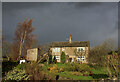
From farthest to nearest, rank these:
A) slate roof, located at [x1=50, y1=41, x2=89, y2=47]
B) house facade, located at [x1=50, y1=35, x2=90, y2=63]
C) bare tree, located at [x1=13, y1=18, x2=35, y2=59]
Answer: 1. slate roof, located at [x1=50, y1=41, x2=89, y2=47]
2. house facade, located at [x1=50, y1=35, x2=90, y2=63]
3. bare tree, located at [x1=13, y1=18, x2=35, y2=59]

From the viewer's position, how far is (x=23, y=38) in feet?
62.1

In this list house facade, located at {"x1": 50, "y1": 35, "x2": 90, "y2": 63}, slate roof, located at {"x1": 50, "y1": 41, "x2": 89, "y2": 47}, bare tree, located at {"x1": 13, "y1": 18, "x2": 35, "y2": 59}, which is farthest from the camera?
slate roof, located at {"x1": 50, "y1": 41, "x2": 89, "y2": 47}

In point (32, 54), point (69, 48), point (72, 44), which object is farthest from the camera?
point (72, 44)

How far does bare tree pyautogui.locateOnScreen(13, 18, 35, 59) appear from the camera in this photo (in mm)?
18266

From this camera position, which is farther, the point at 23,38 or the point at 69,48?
the point at 69,48

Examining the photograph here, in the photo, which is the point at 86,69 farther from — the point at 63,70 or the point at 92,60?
the point at 92,60

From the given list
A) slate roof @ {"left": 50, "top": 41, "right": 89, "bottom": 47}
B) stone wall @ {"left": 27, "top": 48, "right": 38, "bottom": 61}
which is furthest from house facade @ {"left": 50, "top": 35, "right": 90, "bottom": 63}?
stone wall @ {"left": 27, "top": 48, "right": 38, "bottom": 61}

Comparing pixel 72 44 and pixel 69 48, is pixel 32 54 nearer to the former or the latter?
pixel 69 48

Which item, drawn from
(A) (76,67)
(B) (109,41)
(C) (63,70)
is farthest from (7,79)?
(B) (109,41)

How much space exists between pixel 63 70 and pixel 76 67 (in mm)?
1356

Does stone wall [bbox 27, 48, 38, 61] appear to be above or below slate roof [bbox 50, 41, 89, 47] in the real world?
below

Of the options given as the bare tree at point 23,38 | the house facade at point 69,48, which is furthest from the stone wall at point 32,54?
the house facade at point 69,48

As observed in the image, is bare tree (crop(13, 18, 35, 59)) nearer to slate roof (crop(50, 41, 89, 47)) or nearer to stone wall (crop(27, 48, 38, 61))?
stone wall (crop(27, 48, 38, 61))

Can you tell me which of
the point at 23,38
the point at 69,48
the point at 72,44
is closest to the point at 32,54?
the point at 23,38
